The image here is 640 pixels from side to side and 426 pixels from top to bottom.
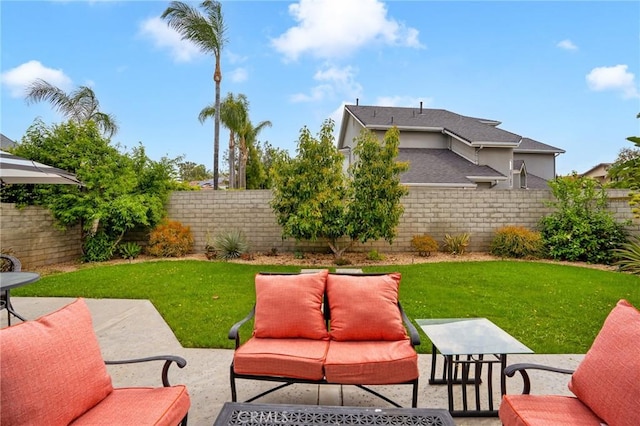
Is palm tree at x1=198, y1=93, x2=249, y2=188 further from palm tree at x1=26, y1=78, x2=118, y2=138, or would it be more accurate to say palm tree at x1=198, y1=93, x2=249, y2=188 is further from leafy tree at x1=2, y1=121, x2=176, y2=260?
leafy tree at x1=2, y1=121, x2=176, y2=260

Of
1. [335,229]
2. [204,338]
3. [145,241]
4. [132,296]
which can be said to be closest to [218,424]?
[204,338]

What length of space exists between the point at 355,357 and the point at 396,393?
69 cm

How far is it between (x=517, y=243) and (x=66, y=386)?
33.9ft

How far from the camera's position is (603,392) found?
1.86 meters

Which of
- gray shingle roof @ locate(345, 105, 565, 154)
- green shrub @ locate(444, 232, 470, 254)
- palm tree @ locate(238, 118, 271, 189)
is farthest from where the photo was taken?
palm tree @ locate(238, 118, 271, 189)

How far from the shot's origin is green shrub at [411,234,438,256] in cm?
979

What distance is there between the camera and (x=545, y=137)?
1978cm

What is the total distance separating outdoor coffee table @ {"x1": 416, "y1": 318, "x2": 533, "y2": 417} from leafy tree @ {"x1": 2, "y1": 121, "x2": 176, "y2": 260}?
8.67 m

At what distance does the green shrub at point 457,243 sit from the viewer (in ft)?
32.7

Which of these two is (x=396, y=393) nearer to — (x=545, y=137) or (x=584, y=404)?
(x=584, y=404)

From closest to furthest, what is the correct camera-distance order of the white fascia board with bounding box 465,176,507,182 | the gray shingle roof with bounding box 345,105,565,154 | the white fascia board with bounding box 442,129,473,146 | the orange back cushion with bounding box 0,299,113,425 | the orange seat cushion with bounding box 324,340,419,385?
the orange back cushion with bounding box 0,299,113,425 → the orange seat cushion with bounding box 324,340,419,385 → the white fascia board with bounding box 465,176,507,182 → the white fascia board with bounding box 442,129,473,146 → the gray shingle roof with bounding box 345,105,565,154

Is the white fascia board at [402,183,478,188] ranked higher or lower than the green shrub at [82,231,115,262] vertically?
higher

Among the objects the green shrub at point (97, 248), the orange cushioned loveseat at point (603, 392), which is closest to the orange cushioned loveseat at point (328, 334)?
the orange cushioned loveseat at point (603, 392)

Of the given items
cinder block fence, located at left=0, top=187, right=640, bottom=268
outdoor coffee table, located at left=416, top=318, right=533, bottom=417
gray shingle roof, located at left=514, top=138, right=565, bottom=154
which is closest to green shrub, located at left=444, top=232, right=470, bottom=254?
cinder block fence, located at left=0, top=187, right=640, bottom=268
